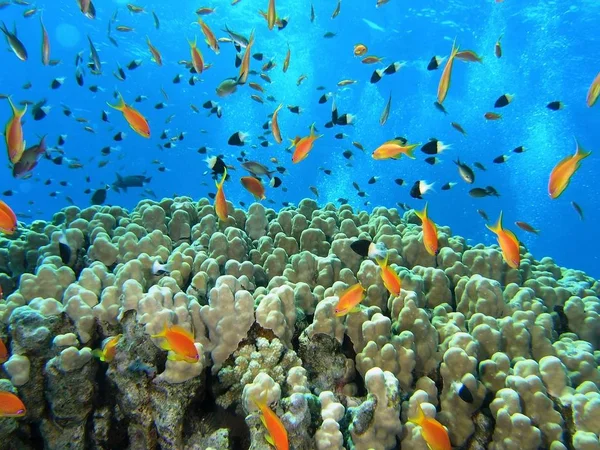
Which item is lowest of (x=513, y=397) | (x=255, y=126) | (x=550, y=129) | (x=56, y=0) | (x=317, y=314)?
(x=513, y=397)

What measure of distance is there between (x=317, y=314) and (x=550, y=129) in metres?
55.6

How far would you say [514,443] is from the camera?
237 cm

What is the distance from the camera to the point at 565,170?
3408mm

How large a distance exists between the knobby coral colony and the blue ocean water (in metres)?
19.2

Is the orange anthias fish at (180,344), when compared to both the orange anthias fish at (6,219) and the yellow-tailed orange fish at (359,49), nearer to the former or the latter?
the orange anthias fish at (6,219)

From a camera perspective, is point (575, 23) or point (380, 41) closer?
point (575, 23)

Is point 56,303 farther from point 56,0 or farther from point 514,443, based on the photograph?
A: point 56,0

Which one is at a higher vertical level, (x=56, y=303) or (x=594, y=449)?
(x=56, y=303)

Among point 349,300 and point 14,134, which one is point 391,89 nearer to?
point 14,134

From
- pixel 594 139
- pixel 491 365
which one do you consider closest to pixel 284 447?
pixel 491 365

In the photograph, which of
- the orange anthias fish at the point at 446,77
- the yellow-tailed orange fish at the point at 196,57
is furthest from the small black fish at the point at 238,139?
the orange anthias fish at the point at 446,77

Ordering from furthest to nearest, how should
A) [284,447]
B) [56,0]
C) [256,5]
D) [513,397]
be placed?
[56,0] → [256,5] → [513,397] → [284,447]

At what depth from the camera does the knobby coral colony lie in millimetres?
2355

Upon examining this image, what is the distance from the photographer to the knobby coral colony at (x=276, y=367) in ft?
7.73
